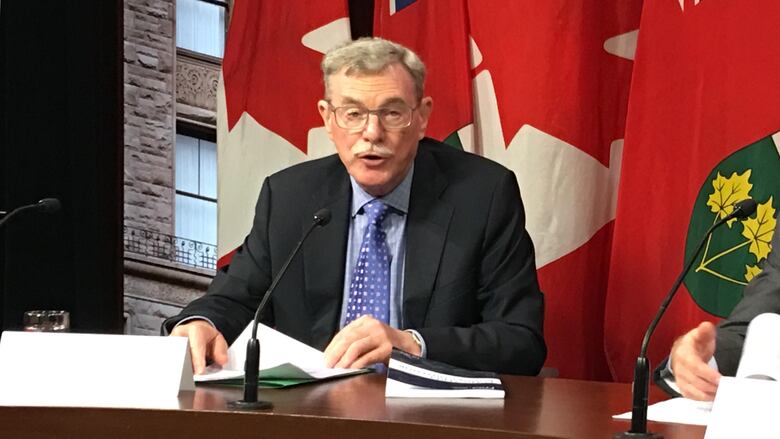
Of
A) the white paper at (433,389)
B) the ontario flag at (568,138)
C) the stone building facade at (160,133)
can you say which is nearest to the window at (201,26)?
the stone building facade at (160,133)

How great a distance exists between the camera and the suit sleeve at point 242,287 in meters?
2.85

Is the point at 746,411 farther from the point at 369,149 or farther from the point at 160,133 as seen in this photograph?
the point at 160,133

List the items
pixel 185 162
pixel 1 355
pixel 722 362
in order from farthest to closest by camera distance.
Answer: pixel 185 162 < pixel 722 362 < pixel 1 355

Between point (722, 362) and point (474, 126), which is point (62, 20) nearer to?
point (474, 126)

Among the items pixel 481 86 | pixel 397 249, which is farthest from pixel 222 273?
pixel 481 86

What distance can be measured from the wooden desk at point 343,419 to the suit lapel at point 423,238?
818 millimetres

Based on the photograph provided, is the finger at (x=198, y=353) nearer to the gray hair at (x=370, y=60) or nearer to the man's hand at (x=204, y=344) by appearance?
the man's hand at (x=204, y=344)

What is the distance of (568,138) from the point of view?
11.2ft

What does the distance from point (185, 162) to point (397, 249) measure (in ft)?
4.57

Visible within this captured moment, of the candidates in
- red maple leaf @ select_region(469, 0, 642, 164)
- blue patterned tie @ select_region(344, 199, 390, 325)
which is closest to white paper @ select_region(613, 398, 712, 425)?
blue patterned tie @ select_region(344, 199, 390, 325)

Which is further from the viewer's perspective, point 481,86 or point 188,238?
point 188,238

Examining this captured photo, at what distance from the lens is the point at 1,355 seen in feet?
6.84

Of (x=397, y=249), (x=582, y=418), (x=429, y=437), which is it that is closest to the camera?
(x=429, y=437)

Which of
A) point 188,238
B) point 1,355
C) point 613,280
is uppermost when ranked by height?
point 188,238
